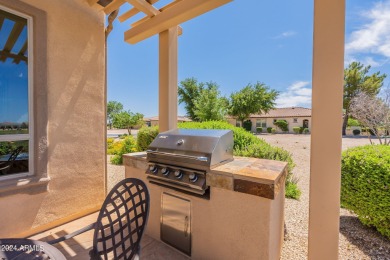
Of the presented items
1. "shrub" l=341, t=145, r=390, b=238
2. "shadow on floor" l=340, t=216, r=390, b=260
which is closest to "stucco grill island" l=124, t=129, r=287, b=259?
"shadow on floor" l=340, t=216, r=390, b=260

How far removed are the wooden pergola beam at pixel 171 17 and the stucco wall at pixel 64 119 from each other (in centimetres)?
81

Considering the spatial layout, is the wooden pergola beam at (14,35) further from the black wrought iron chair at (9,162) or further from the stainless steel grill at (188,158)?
the stainless steel grill at (188,158)

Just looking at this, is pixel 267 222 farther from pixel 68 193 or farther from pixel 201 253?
pixel 68 193

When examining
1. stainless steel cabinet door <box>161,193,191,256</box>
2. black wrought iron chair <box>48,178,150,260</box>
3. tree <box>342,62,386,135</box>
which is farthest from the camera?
tree <box>342,62,386,135</box>

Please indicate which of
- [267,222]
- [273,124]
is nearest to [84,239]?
[267,222]

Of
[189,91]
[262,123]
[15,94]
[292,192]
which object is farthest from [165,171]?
[262,123]

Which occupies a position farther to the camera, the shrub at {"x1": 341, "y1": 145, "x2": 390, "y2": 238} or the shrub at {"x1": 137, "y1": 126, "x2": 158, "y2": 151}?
the shrub at {"x1": 137, "y1": 126, "x2": 158, "y2": 151}

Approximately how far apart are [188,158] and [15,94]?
2.61 metres

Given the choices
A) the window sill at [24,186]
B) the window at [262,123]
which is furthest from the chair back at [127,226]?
the window at [262,123]

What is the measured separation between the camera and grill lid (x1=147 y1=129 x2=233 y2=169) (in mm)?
1885

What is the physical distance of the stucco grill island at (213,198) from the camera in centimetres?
165

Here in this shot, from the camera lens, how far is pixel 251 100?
24172 mm

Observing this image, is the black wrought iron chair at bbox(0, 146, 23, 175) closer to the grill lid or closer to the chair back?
the grill lid

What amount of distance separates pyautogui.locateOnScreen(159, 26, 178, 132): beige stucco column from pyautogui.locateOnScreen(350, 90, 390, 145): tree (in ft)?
38.0
